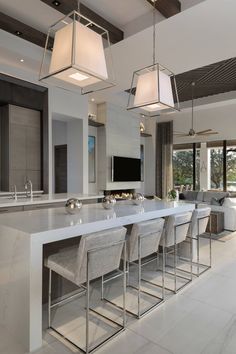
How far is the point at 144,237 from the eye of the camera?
8.07 ft

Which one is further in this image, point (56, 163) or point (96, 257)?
point (56, 163)

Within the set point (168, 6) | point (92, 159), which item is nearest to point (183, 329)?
point (168, 6)

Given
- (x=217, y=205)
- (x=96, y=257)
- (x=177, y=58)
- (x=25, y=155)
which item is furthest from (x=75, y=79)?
(x=217, y=205)

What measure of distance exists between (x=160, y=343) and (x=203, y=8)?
11.7 feet

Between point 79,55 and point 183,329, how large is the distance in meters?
2.53

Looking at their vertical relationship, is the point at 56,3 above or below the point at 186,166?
above

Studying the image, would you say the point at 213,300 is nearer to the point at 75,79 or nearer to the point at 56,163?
the point at 75,79

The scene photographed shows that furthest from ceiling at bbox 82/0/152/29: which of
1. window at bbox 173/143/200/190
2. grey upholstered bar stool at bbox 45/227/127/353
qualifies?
window at bbox 173/143/200/190

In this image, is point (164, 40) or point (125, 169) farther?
point (125, 169)

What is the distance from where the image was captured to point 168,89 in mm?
3137

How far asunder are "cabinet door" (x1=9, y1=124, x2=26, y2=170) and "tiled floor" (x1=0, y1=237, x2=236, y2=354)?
3.43 meters

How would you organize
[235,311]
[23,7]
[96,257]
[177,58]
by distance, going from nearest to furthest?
[96,257]
[235,311]
[23,7]
[177,58]

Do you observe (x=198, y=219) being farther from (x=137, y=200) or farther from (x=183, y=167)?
(x=183, y=167)

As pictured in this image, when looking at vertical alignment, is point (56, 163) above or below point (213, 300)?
above
